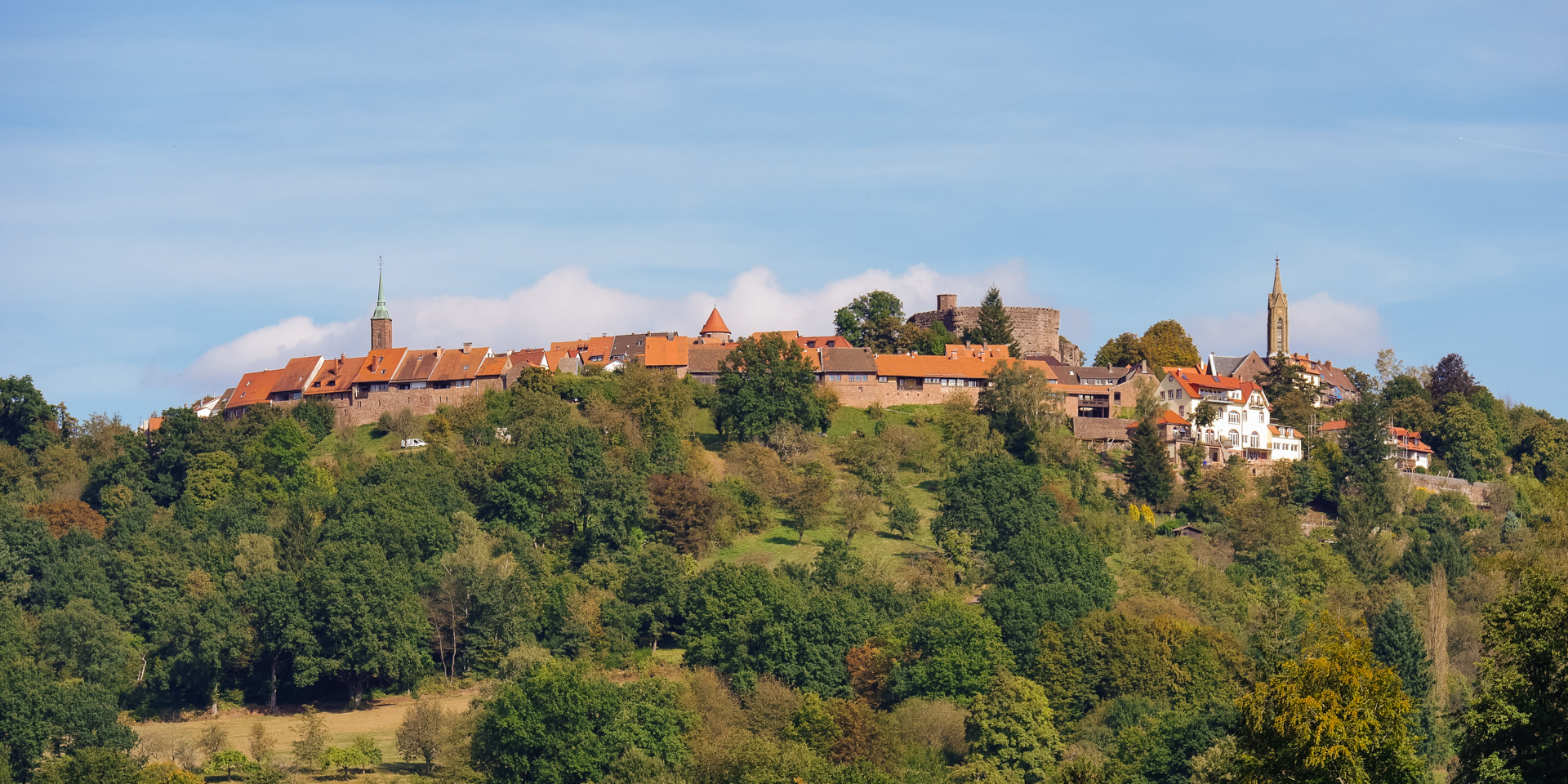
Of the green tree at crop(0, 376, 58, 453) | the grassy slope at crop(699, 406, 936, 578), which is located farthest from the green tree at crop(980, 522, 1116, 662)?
the green tree at crop(0, 376, 58, 453)

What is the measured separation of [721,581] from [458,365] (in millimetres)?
31226

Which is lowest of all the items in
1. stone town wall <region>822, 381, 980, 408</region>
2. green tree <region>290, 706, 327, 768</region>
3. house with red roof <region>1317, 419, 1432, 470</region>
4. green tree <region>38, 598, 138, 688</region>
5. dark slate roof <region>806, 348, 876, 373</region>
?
green tree <region>290, 706, 327, 768</region>

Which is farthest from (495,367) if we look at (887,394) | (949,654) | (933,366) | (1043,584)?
(949,654)

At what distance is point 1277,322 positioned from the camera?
124812mm

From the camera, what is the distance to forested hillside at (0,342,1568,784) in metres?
61.6

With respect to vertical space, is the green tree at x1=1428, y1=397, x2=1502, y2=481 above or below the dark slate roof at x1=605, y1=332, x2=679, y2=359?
below

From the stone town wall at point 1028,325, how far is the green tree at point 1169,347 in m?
5.48

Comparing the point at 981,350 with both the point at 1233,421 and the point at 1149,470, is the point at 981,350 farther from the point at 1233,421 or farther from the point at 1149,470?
the point at 1149,470

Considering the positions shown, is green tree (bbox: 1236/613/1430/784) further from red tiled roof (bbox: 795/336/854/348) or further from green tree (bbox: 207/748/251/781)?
red tiled roof (bbox: 795/336/854/348)

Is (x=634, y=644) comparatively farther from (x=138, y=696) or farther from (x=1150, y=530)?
(x=1150, y=530)

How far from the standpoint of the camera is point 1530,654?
34.2 metres

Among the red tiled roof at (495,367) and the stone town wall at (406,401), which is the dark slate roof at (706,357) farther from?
the stone town wall at (406,401)

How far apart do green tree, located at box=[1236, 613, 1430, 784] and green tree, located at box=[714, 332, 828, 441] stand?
5780 cm

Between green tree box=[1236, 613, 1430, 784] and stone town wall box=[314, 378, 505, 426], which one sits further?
stone town wall box=[314, 378, 505, 426]
